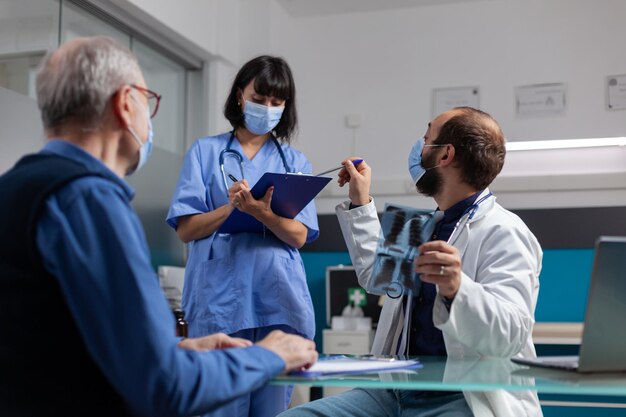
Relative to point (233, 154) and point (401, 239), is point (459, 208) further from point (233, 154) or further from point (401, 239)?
point (233, 154)

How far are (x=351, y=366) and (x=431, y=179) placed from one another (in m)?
0.76

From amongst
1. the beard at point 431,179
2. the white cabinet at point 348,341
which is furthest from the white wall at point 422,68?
the beard at point 431,179

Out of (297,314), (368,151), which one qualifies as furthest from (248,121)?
(368,151)

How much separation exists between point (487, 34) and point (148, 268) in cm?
473

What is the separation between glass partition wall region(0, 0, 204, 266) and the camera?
3500 mm

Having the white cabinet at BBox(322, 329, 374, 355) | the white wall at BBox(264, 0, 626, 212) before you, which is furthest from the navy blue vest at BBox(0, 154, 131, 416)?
the white wall at BBox(264, 0, 626, 212)

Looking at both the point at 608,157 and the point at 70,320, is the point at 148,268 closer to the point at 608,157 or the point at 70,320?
the point at 70,320

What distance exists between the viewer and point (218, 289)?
2311mm

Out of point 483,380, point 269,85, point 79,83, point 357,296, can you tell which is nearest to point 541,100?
point 357,296

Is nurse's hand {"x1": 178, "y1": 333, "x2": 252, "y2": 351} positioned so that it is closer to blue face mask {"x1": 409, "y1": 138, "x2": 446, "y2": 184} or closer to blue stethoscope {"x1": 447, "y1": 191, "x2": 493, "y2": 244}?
blue stethoscope {"x1": 447, "y1": 191, "x2": 493, "y2": 244}

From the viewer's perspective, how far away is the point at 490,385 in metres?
1.16

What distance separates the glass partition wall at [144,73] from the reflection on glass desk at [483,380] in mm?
2332

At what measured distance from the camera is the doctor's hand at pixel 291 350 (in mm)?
1230

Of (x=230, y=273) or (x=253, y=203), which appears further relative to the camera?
(x=230, y=273)
